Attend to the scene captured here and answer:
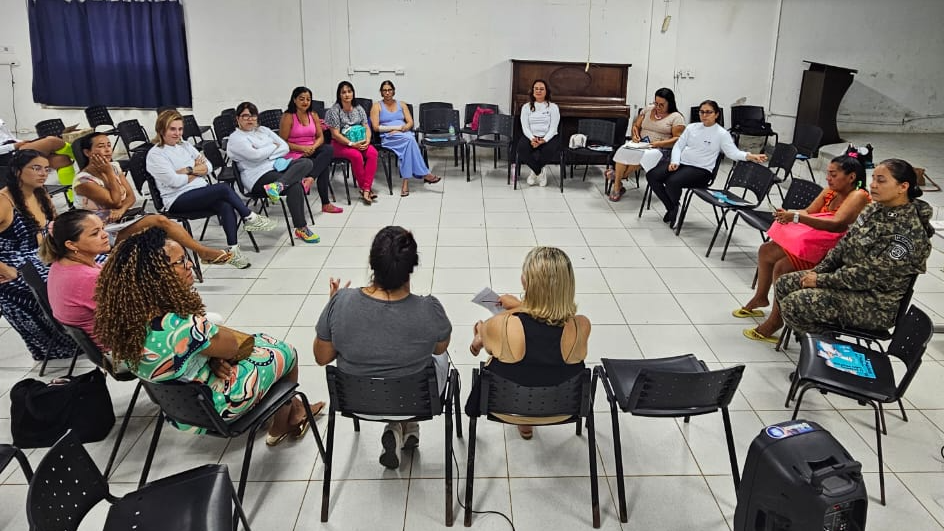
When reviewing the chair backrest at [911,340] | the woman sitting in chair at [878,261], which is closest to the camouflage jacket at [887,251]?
the woman sitting in chair at [878,261]

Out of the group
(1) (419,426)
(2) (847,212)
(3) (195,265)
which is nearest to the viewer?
(1) (419,426)

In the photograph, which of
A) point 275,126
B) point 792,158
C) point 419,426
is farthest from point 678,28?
point 419,426

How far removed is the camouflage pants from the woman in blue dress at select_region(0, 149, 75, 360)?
3.57m

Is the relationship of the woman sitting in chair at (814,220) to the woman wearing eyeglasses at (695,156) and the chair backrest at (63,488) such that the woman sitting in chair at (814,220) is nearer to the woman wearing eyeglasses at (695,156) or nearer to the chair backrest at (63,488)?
the woman wearing eyeglasses at (695,156)

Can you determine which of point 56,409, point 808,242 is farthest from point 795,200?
point 56,409

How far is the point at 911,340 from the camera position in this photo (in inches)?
105

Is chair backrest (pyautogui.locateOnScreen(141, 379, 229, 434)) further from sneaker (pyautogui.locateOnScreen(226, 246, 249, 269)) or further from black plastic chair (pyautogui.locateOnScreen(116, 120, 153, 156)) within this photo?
black plastic chair (pyautogui.locateOnScreen(116, 120, 153, 156))

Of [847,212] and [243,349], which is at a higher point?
[847,212]

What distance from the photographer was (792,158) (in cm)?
582

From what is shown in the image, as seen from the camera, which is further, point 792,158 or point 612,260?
point 792,158

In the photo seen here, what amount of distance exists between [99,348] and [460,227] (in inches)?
133

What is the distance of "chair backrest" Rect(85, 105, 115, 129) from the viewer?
7093mm

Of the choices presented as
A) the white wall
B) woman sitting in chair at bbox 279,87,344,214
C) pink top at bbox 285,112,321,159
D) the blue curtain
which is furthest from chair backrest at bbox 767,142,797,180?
the blue curtain

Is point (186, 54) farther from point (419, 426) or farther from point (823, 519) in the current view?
point (823, 519)
